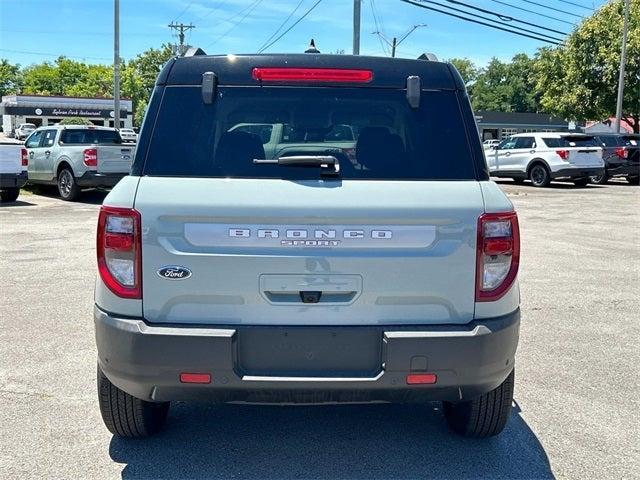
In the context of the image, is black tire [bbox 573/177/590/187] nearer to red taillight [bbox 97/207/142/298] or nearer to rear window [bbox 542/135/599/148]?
rear window [bbox 542/135/599/148]

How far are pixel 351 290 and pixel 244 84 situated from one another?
3.70ft

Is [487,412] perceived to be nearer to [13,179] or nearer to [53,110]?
[13,179]

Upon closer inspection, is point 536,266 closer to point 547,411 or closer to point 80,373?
point 547,411

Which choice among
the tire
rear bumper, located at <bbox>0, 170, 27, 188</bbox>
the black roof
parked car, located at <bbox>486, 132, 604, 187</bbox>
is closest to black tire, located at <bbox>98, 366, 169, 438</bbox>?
the black roof

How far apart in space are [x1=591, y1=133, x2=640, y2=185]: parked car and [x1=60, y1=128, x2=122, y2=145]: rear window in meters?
16.8

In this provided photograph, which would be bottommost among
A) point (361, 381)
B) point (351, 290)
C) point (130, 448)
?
point (130, 448)

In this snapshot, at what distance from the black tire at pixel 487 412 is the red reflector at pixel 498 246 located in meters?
0.77

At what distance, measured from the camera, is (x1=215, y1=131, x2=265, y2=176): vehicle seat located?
10.2 feet

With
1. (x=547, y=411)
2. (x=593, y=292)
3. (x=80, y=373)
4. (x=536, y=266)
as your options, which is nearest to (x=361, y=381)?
(x=547, y=411)

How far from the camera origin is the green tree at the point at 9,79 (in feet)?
416

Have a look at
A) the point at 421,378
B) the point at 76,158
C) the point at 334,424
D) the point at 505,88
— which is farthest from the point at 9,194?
the point at 505,88

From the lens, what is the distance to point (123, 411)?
3525 mm

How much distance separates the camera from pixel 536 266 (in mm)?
9133

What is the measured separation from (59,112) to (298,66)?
286 feet
